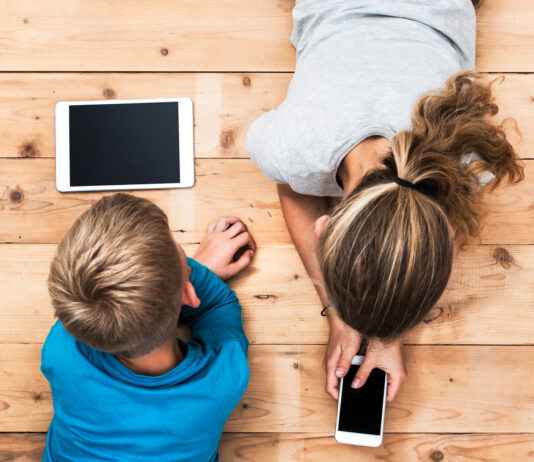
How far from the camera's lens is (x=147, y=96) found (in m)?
0.91

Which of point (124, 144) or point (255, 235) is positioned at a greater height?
point (124, 144)

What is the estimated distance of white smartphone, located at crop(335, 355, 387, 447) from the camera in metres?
0.82

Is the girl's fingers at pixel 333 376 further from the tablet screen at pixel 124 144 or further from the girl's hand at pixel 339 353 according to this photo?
the tablet screen at pixel 124 144

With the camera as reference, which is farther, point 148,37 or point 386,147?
point 148,37

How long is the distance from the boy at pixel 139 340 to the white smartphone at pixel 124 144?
0.15 m

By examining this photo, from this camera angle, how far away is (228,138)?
90 centimetres

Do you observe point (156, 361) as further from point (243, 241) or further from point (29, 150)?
point (29, 150)

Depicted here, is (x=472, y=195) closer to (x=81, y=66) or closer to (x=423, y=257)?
(x=423, y=257)

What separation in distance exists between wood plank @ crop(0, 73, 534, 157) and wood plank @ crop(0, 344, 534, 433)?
40cm

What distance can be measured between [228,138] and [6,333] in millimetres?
562

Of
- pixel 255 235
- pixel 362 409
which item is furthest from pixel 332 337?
pixel 255 235

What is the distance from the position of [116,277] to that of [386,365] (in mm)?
523

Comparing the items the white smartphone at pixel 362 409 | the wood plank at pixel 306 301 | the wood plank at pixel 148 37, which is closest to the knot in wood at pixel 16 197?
the wood plank at pixel 306 301

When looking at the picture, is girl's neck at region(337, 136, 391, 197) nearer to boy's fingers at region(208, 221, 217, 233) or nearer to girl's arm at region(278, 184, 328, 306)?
girl's arm at region(278, 184, 328, 306)
